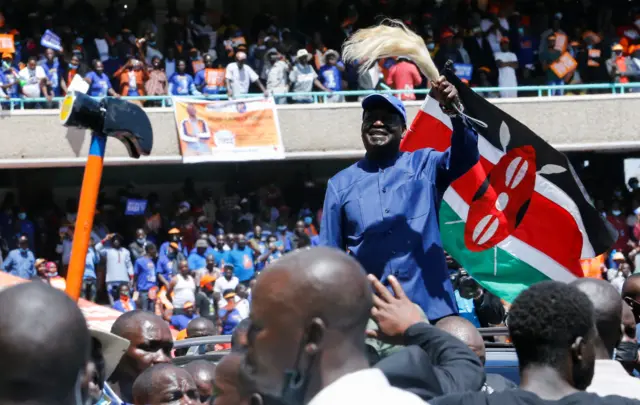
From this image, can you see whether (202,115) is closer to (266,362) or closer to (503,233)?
(503,233)

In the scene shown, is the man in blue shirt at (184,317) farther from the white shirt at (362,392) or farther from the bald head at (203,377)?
the white shirt at (362,392)

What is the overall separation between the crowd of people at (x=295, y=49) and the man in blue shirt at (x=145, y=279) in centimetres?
259

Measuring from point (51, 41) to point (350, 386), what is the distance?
15605mm

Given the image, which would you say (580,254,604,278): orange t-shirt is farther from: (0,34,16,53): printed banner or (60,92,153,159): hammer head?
(60,92,153,159): hammer head

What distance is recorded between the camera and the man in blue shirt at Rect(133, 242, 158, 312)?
598 inches

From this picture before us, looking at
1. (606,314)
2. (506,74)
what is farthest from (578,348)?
(506,74)

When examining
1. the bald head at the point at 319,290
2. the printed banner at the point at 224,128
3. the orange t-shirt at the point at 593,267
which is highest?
the bald head at the point at 319,290

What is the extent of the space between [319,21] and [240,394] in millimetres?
18263

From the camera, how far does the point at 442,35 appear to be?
1953 centimetres

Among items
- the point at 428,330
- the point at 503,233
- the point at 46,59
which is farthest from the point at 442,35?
the point at 428,330

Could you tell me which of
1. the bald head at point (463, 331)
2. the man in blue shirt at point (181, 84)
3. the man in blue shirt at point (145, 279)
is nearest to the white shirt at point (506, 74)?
the man in blue shirt at point (181, 84)

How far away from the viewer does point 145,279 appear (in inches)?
604

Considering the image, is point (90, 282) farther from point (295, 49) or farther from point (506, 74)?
point (506, 74)

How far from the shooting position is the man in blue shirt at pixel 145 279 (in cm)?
1519
